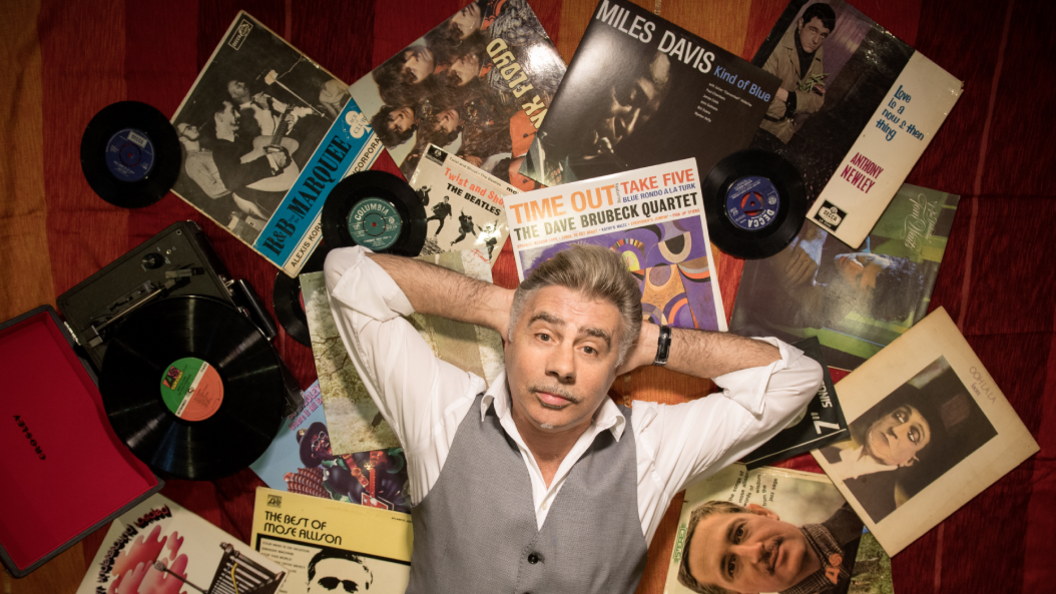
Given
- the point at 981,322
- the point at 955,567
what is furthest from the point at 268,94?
the point at 955,567

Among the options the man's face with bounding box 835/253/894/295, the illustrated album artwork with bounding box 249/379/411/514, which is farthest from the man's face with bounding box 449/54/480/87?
the man's face with bounding box 835/253/894/295

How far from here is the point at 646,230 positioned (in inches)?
65.6

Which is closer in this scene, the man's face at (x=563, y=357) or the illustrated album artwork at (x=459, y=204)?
the man's face at (x=563, y=357)

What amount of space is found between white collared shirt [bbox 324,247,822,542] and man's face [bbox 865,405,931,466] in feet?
1.61

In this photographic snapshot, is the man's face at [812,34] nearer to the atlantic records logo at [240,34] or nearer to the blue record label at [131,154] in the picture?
the atlantic records logo at [240,34]

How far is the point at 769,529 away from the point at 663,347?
0.81 m

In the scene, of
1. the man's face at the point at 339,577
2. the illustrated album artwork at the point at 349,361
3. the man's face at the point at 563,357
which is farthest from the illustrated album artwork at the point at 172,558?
the man's face at the point at 563,357

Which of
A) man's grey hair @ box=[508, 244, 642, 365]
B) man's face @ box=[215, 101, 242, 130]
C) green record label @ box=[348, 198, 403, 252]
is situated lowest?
man's grey hair @ box=[508, 244, 642, 365]

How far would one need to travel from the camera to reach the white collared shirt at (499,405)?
1.36 m

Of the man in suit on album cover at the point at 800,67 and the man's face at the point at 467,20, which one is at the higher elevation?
the man's face at the point at 467,20

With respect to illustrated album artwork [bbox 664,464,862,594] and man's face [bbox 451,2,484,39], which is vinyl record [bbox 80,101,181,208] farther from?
illustrated album artwork [bbox 664,464,862,594]

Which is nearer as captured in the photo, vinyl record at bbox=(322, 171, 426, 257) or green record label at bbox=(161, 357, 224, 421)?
green record label at bbox=(161, 357, 224, 421)

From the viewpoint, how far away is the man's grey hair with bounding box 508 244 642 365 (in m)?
1.27

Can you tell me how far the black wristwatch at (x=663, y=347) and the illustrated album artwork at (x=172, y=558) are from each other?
4.73ft
